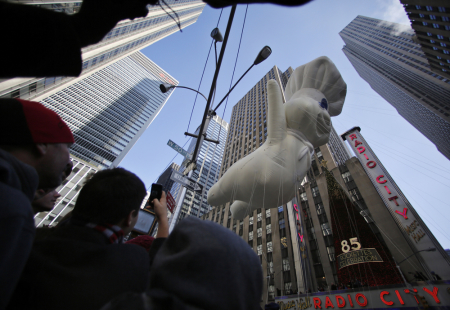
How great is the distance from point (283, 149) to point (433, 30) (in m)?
54.1

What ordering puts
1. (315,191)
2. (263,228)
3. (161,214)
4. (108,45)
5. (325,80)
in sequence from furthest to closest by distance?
(108,45)
(263,228)
(315,191)
(325,80)
(161,214)

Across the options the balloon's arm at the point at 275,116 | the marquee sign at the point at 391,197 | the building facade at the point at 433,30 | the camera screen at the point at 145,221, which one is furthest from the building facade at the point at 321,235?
the building facade at the point at 433,30

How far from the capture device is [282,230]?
840 inches

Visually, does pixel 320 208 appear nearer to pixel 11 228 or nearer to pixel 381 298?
pixel 381 298

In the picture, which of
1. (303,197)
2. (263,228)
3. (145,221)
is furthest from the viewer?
(263,228)

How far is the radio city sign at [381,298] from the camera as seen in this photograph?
6.99 m

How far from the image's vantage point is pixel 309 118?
12.7 ft

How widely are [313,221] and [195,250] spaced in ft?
70.4

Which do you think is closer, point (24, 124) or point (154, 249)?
point (24, 124)

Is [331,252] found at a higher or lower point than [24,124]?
higher

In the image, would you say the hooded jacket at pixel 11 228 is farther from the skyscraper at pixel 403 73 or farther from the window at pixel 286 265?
the skyscraper at pixel 403 73

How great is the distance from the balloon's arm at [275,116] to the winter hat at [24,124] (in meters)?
3.32

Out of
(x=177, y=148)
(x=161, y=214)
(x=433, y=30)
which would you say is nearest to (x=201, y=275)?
(x=161, y=214)

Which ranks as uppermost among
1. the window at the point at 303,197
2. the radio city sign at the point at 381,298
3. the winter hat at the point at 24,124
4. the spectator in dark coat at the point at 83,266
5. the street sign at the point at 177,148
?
the window at the point at 303,197
